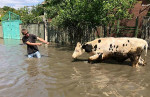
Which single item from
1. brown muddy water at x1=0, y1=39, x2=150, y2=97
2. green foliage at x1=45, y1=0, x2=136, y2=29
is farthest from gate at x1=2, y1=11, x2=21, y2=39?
brown muddy water at x1=0, y1=39, x2=150, y2=97

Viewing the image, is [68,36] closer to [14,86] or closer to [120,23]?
[120,23]

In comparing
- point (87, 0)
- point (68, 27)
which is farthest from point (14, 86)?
point (68, 27)

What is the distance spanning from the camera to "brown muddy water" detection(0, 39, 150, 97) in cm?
429

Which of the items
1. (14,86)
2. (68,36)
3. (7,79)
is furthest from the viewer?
(68,36)

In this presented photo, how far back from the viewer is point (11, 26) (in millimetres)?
21312

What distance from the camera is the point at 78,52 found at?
7.95 metres

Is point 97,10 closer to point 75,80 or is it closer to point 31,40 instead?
point 31,40

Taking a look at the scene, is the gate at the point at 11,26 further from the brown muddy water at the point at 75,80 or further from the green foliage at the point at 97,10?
the brown muddy water at the point at 75,80

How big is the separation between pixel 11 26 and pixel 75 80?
727 inches

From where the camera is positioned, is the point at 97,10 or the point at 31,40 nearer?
the point at 31,40

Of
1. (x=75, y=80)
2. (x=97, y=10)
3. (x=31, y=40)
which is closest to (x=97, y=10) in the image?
(x=97, y=10)

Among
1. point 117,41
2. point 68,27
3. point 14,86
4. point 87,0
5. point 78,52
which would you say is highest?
point 87,0

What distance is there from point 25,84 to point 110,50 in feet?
12.5

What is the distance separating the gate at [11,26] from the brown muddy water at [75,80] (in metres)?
14.7
